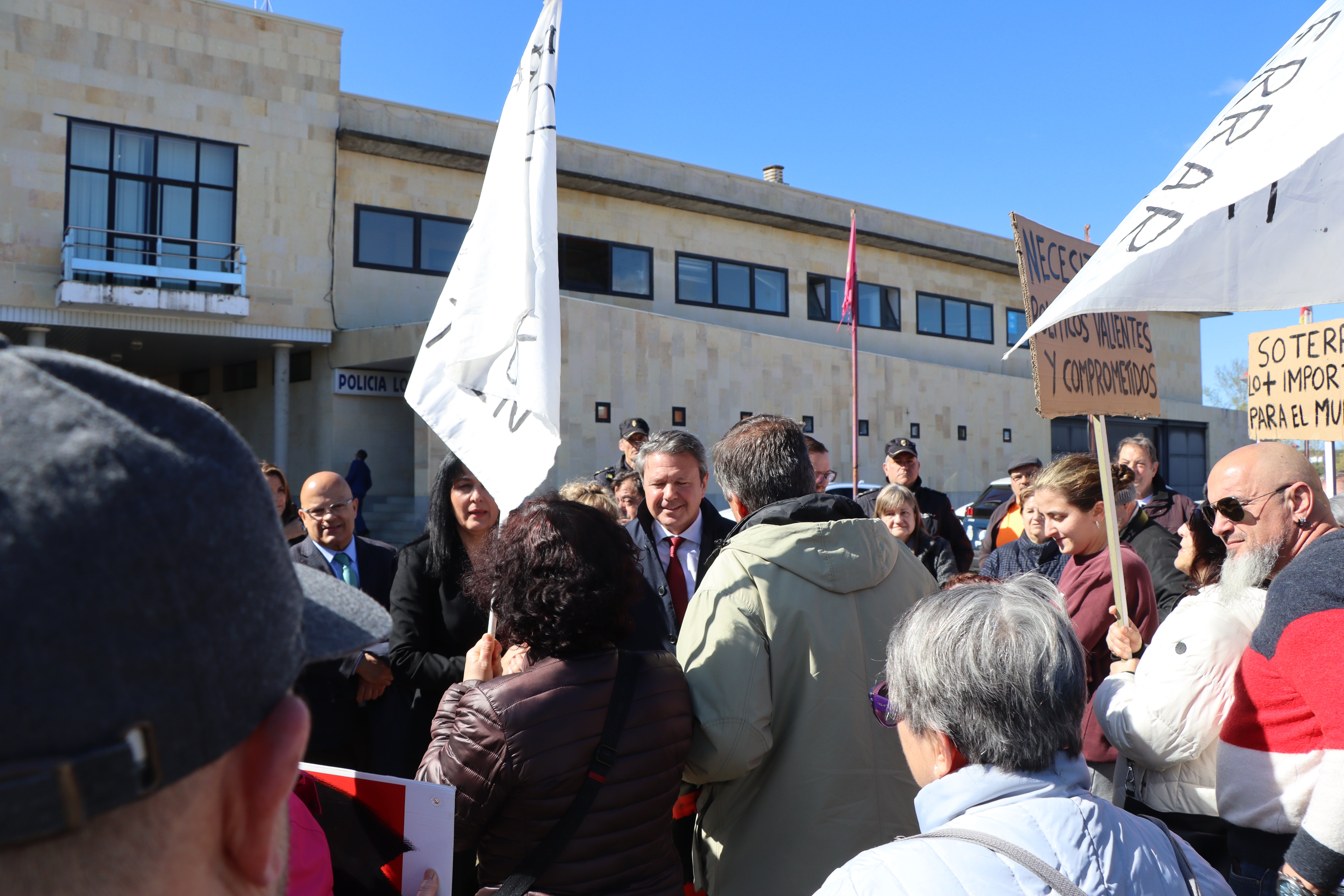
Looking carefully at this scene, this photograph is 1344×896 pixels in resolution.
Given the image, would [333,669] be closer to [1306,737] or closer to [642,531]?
[642,531]

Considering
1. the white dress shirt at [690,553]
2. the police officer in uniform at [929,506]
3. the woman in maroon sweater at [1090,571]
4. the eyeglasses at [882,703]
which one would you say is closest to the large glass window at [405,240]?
the police officer in uniform at [929,506]

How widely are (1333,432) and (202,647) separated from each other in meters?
5.23

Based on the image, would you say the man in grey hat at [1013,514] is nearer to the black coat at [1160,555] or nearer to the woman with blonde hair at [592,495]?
the black coat at [1160,555]

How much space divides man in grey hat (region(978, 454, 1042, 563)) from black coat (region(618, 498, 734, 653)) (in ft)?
13.3

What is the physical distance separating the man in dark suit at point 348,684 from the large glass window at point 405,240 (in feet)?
56.1

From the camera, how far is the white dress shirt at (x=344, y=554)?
4316 mm

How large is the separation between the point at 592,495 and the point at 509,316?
2390 millimetres

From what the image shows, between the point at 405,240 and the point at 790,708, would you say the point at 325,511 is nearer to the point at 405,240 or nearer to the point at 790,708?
the point at 790,708

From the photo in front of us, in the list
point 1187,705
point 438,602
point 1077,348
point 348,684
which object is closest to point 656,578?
point 438,602

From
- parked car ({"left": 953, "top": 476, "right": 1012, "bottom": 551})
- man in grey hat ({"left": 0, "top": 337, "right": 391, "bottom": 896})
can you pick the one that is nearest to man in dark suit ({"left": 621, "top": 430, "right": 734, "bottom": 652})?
man in grey hat ({"left": 0, "top": 337, "right": 391, "bottom": 896})

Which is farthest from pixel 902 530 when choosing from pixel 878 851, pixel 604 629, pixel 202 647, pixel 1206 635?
pixel 202 647

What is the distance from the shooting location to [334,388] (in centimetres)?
1984

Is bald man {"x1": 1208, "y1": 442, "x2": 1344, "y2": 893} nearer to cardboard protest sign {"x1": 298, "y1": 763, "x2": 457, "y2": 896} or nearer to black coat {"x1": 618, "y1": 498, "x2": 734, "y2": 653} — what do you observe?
black coat {"x1": 618, "y1": 498, "x2": 734, "y2": 653}

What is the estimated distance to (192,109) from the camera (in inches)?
737
